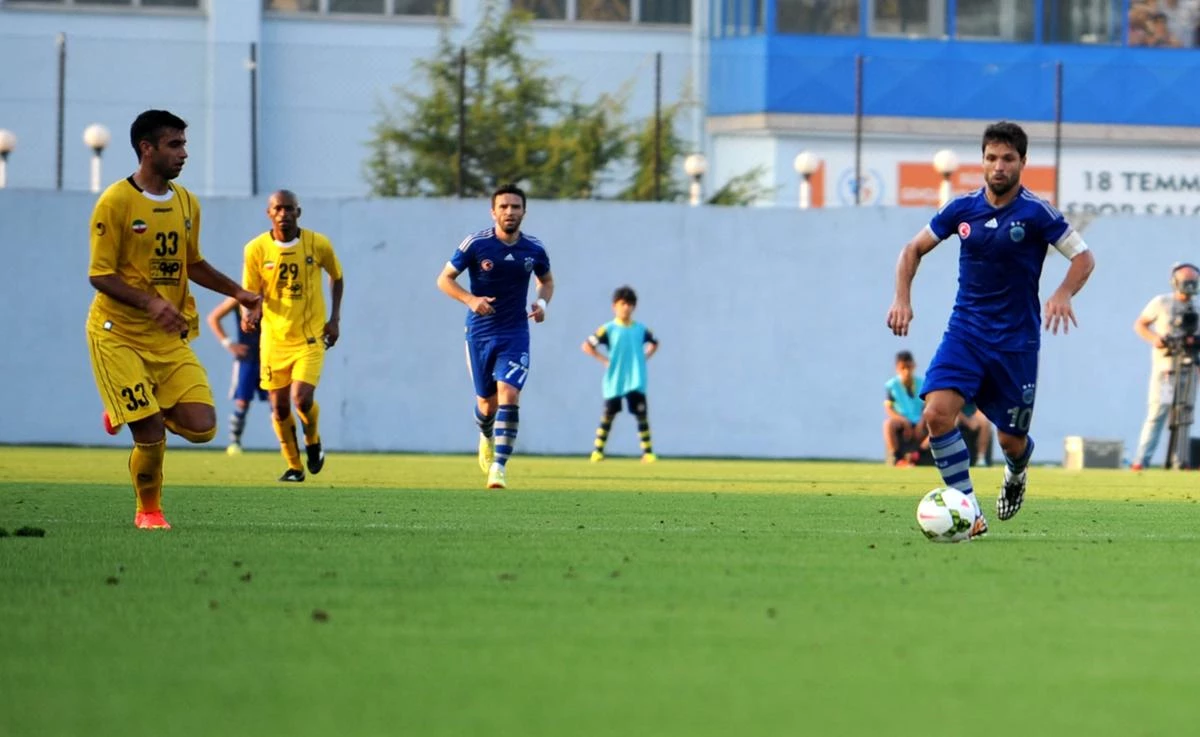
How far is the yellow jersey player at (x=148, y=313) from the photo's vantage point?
10.9m

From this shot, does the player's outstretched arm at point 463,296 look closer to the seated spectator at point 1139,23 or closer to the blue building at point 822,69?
the blue building at point 822,69

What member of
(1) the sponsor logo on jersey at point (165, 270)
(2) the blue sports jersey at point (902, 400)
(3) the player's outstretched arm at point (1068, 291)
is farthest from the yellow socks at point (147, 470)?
(2) the blue sports jersey at point (902, 400)

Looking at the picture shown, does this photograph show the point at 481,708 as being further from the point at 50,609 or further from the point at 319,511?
the point at 319,511

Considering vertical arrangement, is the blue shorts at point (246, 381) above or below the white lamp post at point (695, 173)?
below

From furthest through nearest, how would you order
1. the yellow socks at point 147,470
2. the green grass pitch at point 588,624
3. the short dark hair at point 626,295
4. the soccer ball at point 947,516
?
the short dark hair at point 626,295, the yellow socks at point 147,470, the soccer ball at point 947,516, the green grass pitch at point 588,624

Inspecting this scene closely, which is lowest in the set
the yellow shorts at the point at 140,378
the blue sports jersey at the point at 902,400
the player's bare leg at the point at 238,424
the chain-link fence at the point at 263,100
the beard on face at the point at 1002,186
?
the player's bare leg at the point at 238,424

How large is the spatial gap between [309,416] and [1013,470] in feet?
21.5

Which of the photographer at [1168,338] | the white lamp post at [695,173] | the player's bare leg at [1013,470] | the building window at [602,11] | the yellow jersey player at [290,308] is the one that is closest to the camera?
the player's bare leg at [1013,470]

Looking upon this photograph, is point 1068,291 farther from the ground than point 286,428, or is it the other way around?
point 1068,291

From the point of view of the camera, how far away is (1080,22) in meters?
39.6

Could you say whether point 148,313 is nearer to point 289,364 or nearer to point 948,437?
point 948,437

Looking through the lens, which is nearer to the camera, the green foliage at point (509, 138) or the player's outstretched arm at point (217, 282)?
the player's outstretched arm at point (217, 282)

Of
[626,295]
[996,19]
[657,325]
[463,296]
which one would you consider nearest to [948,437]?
[463,296]

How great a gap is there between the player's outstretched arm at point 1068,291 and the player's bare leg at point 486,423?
6.54 meters
